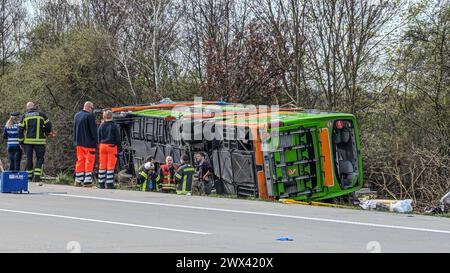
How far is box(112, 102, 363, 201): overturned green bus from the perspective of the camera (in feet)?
55.2

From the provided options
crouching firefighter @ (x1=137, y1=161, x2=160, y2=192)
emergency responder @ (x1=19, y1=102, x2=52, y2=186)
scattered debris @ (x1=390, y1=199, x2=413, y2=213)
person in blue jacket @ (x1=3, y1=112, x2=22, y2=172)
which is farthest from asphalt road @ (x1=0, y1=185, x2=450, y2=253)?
person in blue jacket @ (x1=3, y1=112, x2=22, y2=172)

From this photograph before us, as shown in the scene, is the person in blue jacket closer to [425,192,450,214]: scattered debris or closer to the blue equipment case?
the blue equipment case

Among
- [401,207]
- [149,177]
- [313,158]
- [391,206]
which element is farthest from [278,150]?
[149,177]

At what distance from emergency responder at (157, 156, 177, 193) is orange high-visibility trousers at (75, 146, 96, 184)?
1.80m

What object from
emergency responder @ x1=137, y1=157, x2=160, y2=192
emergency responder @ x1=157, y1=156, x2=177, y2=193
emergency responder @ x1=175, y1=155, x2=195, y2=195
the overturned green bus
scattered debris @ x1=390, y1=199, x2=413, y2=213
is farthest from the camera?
emergency responder @ x1=137, y1=157, x2=160, y2=192

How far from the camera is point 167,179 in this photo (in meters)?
18.6

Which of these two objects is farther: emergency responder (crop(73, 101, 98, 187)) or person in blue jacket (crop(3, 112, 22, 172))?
person in blue jacket (crop(3, 112, 22, 172))

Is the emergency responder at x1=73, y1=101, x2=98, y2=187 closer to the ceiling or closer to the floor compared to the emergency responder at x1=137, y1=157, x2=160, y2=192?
closer to the ceiling

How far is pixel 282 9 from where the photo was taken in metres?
25.2

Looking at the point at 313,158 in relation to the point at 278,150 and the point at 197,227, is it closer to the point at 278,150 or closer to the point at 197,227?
the point at 278,150

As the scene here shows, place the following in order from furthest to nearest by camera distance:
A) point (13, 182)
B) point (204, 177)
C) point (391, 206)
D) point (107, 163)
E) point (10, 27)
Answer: point (10, 27), point (107, 163), point (204, 177), point (13, 182), point (391, 206)

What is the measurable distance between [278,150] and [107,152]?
4.36m

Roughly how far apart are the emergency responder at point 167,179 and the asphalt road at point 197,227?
6.88 ft
